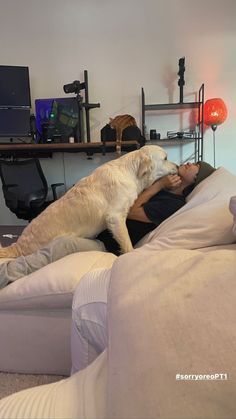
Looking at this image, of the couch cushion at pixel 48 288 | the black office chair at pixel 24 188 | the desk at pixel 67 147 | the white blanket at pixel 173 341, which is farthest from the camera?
the desk at pixel 67 147

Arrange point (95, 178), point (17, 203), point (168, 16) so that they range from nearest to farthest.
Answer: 1. point (95, 178)
2. point (17, 203)
3. point (168, 16)

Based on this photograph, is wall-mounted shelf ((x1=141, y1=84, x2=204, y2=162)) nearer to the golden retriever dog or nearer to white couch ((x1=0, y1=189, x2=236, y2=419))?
the golden retriever dog

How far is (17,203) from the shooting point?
3.28 meters

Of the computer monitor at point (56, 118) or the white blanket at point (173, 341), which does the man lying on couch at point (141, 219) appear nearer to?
the white blanket at point (173, 341)

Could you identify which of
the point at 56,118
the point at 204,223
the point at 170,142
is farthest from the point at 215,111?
the point at 204,223

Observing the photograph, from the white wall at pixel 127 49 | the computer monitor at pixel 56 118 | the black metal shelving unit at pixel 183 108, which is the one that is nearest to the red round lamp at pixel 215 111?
the black metal shelving unit at pixel 183 108

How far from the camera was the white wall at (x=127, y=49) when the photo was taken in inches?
154

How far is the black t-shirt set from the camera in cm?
176

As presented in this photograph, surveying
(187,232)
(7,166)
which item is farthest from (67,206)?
(7,166)

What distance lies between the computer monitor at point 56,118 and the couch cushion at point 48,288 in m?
2.89

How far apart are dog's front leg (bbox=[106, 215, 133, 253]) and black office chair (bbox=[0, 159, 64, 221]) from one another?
5.97 feet

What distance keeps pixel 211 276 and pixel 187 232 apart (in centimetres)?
63

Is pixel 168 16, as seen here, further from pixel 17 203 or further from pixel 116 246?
pixel 116 246

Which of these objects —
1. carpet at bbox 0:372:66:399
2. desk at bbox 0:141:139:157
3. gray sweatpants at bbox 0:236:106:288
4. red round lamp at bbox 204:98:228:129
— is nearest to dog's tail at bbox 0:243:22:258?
gray sweatpants at bbox 0:236:106:288
